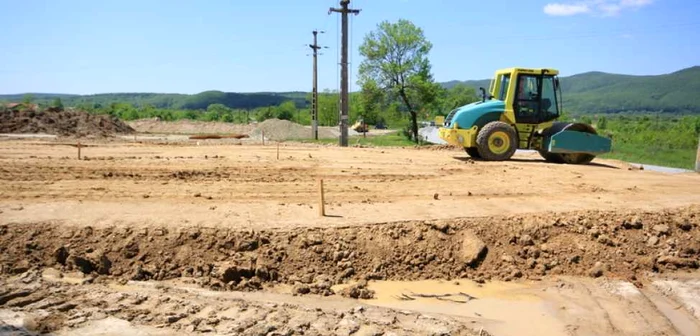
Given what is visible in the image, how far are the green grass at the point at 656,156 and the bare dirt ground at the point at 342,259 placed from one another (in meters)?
10.4

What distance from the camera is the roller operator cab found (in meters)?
16.0

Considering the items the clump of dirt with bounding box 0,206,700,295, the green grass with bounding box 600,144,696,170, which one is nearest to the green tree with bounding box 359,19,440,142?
the green grass with bounding box 600,144,696,170

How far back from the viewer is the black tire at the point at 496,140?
1617 cm

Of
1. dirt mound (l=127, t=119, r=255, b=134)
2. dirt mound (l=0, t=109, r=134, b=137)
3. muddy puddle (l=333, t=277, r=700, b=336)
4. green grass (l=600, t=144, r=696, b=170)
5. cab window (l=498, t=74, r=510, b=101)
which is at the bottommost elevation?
muddy puddle (l=333, t=277, r=700, b=336)

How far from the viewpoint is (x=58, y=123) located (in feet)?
106

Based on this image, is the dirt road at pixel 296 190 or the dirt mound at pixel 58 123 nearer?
the dirt road at pixel 296 190

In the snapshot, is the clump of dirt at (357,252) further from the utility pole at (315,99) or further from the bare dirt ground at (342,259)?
the utility pole at (315,99)

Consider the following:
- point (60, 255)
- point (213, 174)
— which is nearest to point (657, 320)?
point (60, 255)

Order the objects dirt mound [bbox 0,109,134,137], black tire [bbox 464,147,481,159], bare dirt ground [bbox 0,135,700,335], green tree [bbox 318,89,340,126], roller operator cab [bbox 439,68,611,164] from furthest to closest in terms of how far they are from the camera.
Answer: green tree [bbox 318,89,340,126] < dirt mound [bbox 0,109,134,137] < black tire [bbox 464,147,481,159] < roller operator cab [bbox 439,68,611,164] < bare dirt ground [bbox 0,135,700,335]

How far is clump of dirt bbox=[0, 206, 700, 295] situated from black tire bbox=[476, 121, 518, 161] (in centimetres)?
744

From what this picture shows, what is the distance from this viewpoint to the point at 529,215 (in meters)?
9.02

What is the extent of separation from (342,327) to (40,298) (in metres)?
3.26

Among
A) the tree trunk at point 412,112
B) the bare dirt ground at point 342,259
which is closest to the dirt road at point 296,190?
the bare dirt ground at point 342,259

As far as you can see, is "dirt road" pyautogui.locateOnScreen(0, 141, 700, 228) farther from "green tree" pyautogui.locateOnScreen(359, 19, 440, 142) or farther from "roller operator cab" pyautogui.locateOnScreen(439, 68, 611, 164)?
"green tree" pyautogui.locateOnScreen(359, 19, 440, 142)
